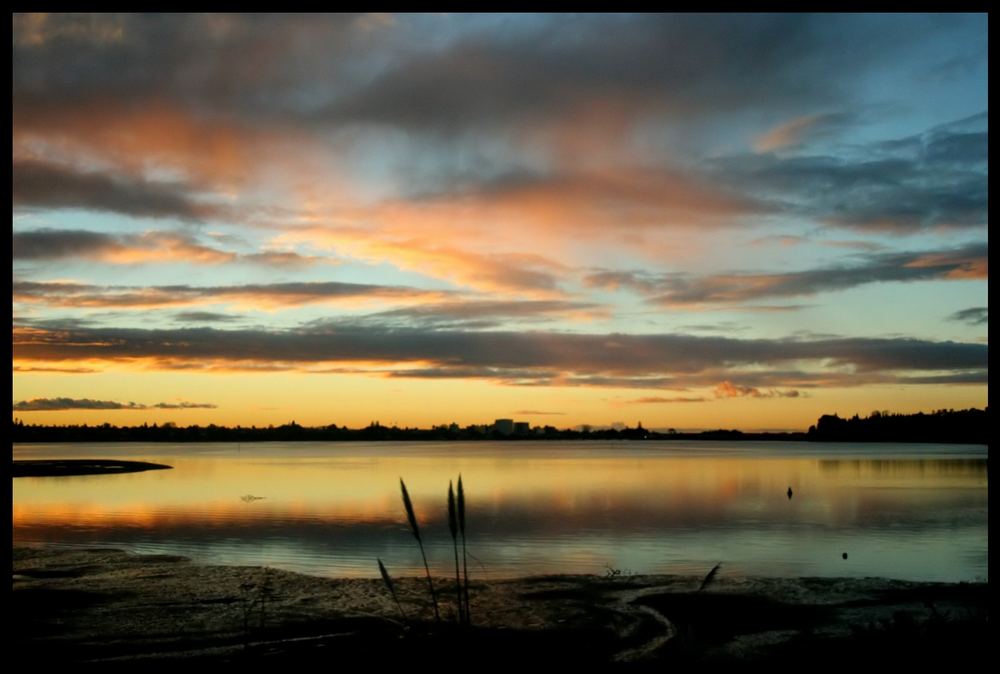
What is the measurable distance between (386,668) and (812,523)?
31138mm

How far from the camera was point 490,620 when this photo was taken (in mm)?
15047

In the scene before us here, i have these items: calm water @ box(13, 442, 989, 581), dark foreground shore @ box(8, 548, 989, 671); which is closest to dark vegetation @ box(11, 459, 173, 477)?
calm water @ box(13, 442, 989, 581)

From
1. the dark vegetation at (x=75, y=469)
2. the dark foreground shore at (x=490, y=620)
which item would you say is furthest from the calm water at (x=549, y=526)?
the dark vegetation at (x=75, y=469)

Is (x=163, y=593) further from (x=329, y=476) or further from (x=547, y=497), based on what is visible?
(x=329, y=476)

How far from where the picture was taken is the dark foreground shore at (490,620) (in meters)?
10.9

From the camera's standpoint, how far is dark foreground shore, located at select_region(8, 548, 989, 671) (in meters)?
10.9

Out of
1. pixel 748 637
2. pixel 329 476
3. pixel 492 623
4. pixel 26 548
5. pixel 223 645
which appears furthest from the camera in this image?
pixel 329 476

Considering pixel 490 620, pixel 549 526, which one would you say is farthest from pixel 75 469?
pixel 490 620

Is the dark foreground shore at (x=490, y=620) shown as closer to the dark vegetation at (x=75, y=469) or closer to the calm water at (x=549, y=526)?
the calm water at (x=549, y=526)

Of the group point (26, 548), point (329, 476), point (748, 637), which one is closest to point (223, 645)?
point (748, 637)

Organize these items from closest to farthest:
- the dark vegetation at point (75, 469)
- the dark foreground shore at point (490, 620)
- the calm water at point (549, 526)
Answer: the dark foreground shore at point (490, 620), the calm water at point (549, 526), the dark vegetation at point (75, 469)

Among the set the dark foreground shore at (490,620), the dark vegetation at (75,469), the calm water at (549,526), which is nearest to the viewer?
the dark foreground shore at (490,620)

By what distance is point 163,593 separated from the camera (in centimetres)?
1761

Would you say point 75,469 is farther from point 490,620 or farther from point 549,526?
point 490,620
